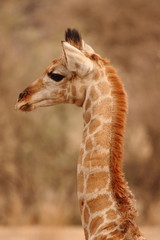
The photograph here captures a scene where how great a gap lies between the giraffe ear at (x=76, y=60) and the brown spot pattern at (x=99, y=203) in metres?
0.88

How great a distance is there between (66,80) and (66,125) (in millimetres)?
11139

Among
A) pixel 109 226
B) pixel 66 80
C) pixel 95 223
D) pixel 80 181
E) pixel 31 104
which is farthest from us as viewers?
pixel 31 104

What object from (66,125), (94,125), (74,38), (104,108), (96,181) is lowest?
(96,181)

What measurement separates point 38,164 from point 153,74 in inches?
136

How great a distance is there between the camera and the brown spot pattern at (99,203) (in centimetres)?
399

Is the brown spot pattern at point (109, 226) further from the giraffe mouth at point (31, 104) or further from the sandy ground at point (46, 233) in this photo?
the sandy ground at point (46, 233)

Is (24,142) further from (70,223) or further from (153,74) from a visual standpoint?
(153,74)

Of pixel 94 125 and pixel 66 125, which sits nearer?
pixel 94 125

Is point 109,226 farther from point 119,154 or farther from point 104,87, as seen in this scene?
point 104,87

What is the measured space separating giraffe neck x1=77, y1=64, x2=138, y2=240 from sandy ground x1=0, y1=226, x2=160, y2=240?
7854mm

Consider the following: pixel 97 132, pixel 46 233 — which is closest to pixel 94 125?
pixel 97 132

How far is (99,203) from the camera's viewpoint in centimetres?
403

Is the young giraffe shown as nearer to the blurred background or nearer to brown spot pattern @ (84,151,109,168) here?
brown spot pattern @ (84,151,109,168)

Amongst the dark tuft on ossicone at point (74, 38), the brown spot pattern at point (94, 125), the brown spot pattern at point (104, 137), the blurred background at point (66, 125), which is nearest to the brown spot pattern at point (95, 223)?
the brown spot pattern at point (104, 137)
